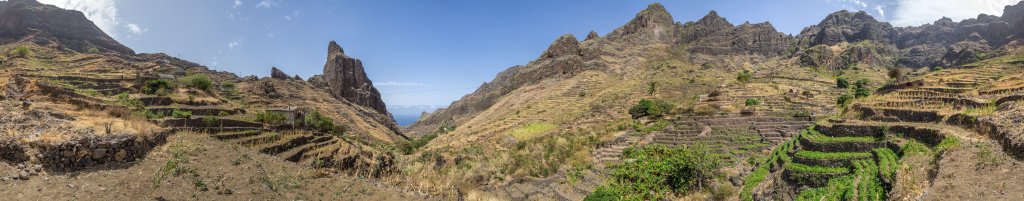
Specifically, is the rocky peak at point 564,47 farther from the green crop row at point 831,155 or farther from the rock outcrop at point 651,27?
the green crop row at point 831,155

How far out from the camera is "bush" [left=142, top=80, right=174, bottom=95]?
110 ft

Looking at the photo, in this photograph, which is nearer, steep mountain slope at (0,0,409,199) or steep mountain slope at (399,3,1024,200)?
steep mountain slope at (0,0,409,199)

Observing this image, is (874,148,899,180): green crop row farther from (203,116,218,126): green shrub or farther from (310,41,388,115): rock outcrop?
(310,41,388,115): rock outcrop

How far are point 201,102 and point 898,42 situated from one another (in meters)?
144

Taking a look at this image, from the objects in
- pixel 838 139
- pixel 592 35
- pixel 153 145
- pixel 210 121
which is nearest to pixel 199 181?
pixel 153 145

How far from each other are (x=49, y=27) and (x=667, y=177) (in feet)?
332

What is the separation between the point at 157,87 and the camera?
35.1 m

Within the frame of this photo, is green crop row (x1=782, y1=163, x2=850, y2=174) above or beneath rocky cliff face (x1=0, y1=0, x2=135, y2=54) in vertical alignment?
beneath

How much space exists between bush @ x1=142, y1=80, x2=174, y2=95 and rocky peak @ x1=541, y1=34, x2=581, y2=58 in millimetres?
61552

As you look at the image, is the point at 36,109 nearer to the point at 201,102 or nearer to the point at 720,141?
the point at 201,102

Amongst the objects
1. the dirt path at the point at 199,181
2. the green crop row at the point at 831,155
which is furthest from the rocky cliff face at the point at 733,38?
the dirt path at the point at 199,181

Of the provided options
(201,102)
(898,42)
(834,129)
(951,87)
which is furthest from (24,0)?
(898,42)

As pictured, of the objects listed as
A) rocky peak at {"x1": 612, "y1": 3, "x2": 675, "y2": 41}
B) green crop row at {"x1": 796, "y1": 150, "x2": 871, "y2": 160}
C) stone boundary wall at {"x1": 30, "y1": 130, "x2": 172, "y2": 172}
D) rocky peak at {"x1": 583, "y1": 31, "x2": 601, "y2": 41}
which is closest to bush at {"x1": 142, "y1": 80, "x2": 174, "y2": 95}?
stone boundary wall at {"x1": 30, "y1": 130, "x2": 172, "y2": 172}

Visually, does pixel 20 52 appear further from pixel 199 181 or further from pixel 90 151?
pixel 199 181
